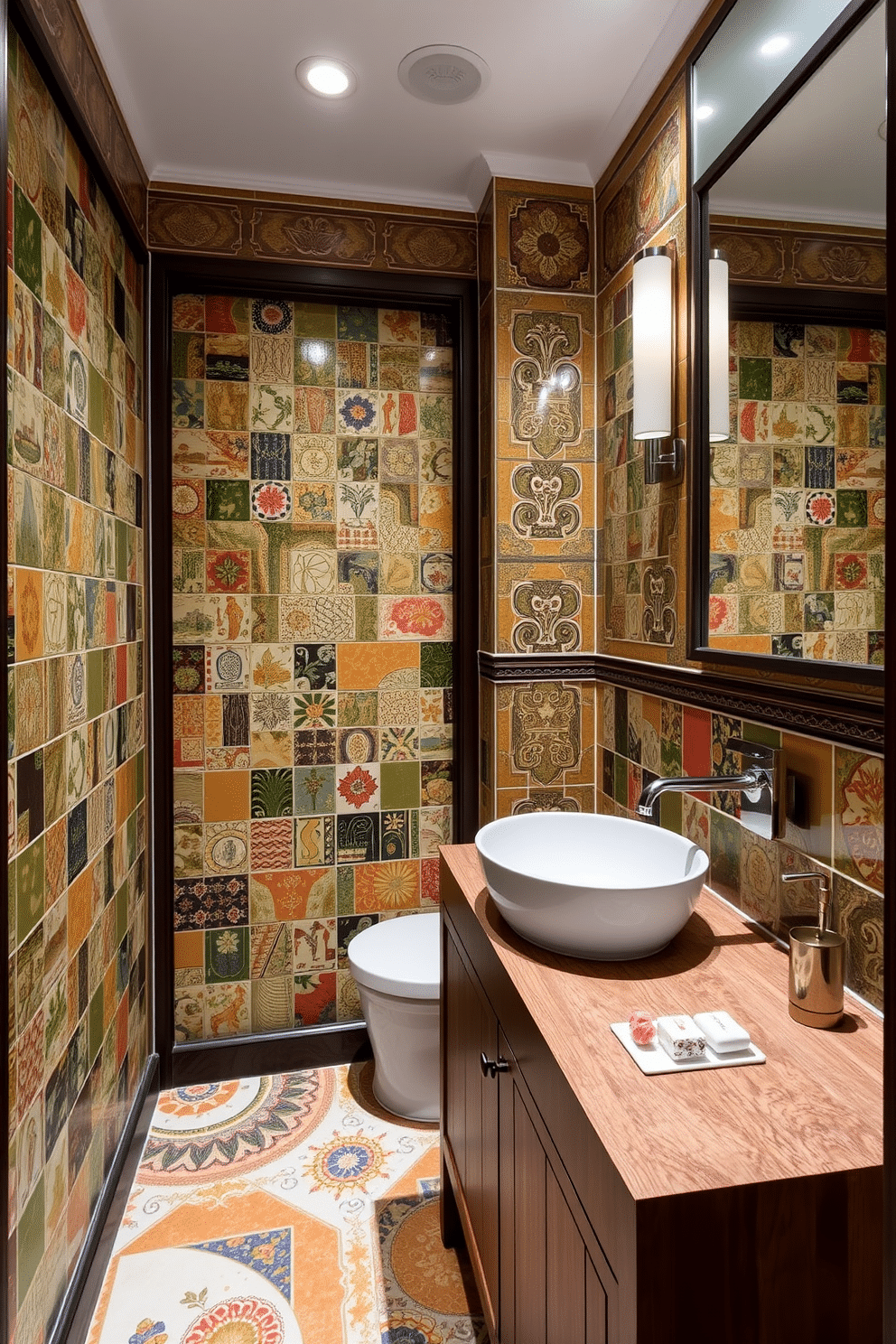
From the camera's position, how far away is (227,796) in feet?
7.70

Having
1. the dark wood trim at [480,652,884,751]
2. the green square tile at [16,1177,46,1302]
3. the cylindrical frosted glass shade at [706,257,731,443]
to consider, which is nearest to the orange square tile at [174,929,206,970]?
the green square tile at [16,1177,46,1302]

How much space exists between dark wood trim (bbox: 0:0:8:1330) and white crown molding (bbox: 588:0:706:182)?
123cm

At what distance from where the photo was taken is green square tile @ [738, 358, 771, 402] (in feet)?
4.42

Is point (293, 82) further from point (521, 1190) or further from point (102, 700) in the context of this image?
point (521, 1190)

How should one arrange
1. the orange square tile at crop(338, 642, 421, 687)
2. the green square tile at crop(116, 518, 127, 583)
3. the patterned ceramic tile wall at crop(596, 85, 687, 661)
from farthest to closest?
1. the orange square tile at crop(338, 642, 421, 687)
2. the green square tile at crop(116, 518, 127, 583)
3. the patterned ceramic tile wall at crop(596, 85, 687, 661)

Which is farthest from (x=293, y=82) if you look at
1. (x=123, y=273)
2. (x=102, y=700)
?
(x=102, y=700)

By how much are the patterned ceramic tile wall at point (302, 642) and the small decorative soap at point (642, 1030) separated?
154cm

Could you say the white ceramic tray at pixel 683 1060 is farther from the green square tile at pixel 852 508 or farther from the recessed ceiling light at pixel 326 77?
the recessed ceiling light at pixel 326 77

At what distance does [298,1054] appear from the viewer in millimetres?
2363

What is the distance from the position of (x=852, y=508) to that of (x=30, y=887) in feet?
4.51

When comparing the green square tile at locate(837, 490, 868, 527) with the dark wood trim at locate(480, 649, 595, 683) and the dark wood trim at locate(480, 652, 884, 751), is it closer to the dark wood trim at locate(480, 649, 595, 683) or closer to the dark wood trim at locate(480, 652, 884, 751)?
the dark wood trim at locate(480, 652, 884, 751)

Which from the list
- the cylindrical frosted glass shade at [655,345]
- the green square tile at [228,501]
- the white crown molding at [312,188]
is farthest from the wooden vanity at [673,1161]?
the white crown molding at [312,188]

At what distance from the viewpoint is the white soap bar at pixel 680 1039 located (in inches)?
36.7

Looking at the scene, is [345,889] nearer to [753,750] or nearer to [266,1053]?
[266,1053]
